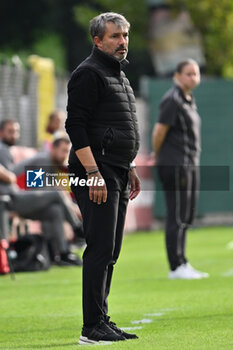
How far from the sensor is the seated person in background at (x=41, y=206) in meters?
13.1

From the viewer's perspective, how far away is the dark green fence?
21047 millimetres

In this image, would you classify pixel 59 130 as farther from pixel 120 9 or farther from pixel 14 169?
pixel 120 9

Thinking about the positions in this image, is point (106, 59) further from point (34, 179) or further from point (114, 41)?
point (34, 179)

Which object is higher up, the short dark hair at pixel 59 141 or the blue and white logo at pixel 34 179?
the blue and white logo at pixel 34 179

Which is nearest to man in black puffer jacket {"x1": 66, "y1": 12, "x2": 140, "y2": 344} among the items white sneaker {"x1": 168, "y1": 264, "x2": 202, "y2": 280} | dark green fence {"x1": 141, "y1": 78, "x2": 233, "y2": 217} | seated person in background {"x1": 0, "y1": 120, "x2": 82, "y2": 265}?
white sneaker {"x1": 168, "y1": 264, "x2": 202, "y2": 280}

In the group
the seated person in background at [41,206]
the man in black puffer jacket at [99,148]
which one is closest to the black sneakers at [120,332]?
the man in black puffer jacket at [99,148]

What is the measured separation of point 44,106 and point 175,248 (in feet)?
24.2

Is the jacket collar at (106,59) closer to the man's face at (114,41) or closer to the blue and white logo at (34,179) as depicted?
the man's face at (114,41)

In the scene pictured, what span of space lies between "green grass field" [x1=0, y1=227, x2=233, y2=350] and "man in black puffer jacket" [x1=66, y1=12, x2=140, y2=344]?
12.3 inches

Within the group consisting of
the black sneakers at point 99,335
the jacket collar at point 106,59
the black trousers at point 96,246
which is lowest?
the black sneakers at point 99,335

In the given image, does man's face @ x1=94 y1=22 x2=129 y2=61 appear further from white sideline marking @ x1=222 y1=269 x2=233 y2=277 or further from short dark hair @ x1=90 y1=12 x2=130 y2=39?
white sideline marking @ x1=222 y1=269 x2=233 y2=277

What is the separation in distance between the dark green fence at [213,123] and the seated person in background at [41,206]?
7.57 m

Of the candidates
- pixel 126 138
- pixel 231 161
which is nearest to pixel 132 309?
pixel 126 138

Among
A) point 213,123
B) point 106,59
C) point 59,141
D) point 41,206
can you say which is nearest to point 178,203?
point 41,206
